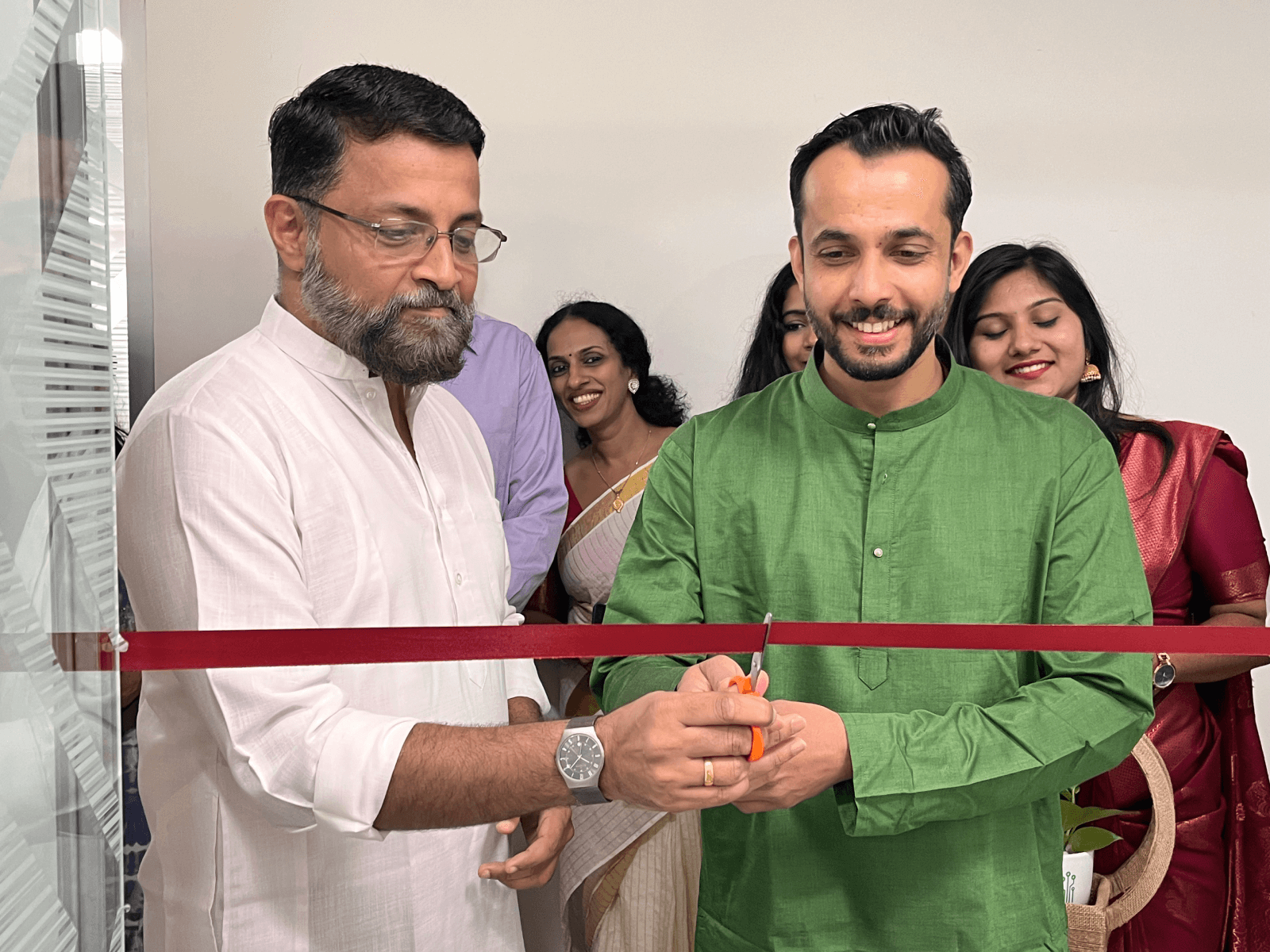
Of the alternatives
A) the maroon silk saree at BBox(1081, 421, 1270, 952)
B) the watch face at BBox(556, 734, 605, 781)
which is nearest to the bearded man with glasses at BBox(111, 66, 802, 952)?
the watch face at BBox(556, 734, 605, 781)

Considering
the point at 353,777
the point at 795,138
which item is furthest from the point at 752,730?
the point at 795,138

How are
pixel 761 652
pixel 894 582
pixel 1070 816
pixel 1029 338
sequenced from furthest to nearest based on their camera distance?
pixel 1029 338 → pixel 1070 816 → pixel 894 582 → pixel 761 652

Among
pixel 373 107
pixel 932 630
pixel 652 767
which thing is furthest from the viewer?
pixel 373 107

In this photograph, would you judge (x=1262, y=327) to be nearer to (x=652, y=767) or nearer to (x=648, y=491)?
(x=648, y=491)

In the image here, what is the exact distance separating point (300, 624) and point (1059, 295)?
178cm

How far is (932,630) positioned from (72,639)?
94cm

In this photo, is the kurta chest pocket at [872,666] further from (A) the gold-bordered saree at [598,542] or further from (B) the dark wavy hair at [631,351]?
(B) the dark wavy hair at [631,351]

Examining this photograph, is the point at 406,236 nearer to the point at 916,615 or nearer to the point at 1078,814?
the point at 916,615

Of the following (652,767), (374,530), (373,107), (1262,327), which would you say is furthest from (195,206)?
(1262,327)

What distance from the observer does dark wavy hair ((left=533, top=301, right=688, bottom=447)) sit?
2.53 metres

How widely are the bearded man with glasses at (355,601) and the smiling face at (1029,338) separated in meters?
1.17

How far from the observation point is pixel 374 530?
1353mm

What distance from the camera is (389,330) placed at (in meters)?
1.45

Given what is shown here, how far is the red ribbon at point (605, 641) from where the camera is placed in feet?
3.72
